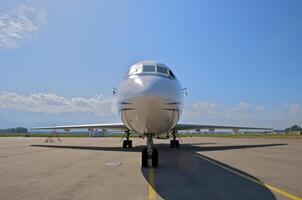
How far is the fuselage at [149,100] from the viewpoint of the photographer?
9383 millimetres

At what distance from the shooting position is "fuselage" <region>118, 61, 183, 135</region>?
9383 mm

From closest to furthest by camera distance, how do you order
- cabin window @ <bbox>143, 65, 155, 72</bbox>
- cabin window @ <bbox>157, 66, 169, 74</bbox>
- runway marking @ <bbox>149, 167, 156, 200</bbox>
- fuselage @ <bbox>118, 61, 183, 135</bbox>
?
runway marking @ <bbox>149, 167, 156, 200</bbox>, fuselage @ <bbox>118, 61, 183, 135</bbox>, cabin window @ <bbox>143, 65, 155, 72</bbox>, cabin window @ <bbox>157, 66, 169, 74</bbox>

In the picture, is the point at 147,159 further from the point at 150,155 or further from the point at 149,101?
the point at 149,101

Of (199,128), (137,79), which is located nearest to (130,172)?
(137,79)

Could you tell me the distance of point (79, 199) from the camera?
6.08m

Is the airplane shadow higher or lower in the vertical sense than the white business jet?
lower

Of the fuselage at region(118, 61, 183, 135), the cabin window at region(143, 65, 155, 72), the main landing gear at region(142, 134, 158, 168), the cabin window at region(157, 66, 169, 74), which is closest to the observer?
the fuselage at region(118, 61, 183, 135)

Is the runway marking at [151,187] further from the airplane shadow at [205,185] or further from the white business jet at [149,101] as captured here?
the white business jet at [149,101]

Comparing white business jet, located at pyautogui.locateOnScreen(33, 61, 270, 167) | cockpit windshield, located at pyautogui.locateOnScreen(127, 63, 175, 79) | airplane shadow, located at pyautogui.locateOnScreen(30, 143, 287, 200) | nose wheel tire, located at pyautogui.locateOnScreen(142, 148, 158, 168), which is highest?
cockpit windshield, located at pyautogui.locateOnScreen(127, 63, 175, 79)

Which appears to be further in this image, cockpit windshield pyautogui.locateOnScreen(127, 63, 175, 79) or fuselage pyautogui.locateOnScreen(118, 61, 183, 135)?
cockpit windshield pyautogui.locateOnScreen(127, 63, 175, 79)

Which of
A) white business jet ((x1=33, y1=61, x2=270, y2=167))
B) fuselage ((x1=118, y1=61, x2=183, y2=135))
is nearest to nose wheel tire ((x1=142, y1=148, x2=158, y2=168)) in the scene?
white business jet ((x1=33, y1=61, x2=270, y2=167))

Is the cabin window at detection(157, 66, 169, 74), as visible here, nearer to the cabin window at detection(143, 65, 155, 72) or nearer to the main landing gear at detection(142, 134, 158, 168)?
the cabin window at detection(143, 65, 155, 72)

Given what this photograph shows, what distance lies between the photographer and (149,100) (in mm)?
9234

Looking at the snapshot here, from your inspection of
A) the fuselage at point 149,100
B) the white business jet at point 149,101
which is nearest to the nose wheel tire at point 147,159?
the white business jet at point 149,101
